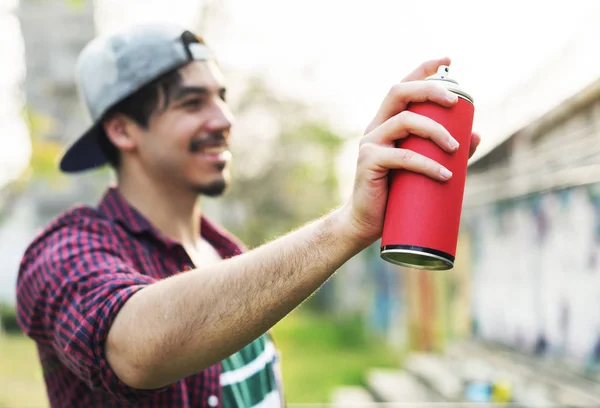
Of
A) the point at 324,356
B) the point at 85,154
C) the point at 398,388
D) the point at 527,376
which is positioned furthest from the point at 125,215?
the point at 324,356

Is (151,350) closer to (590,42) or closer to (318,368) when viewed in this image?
(590,42)

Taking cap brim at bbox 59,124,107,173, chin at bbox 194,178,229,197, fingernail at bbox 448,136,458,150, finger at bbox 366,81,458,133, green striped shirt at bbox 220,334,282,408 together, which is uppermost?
cap brim at bbox 59,124,107,173

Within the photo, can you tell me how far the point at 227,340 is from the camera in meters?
1.42

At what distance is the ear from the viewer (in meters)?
2.35

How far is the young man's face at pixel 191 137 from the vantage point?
7.48ft

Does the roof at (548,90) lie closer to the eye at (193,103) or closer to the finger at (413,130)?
the eye at (193,103)

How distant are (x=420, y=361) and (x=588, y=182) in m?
4.42

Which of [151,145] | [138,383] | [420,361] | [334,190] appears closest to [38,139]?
[420,361]

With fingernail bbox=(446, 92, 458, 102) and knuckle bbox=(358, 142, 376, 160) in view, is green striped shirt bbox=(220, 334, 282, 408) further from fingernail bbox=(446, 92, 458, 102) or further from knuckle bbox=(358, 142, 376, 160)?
fingernail bbox=(446, 92, 458, 102)

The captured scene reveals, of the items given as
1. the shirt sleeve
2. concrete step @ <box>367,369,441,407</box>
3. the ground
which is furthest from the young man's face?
the ground

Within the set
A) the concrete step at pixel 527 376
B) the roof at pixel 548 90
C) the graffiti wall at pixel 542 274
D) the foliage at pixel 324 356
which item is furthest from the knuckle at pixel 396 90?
the foliage at pixel 324 356

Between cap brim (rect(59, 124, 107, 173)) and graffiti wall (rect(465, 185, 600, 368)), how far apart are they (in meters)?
3.69

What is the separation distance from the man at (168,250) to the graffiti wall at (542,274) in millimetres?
3396

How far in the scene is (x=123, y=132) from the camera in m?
2.38
